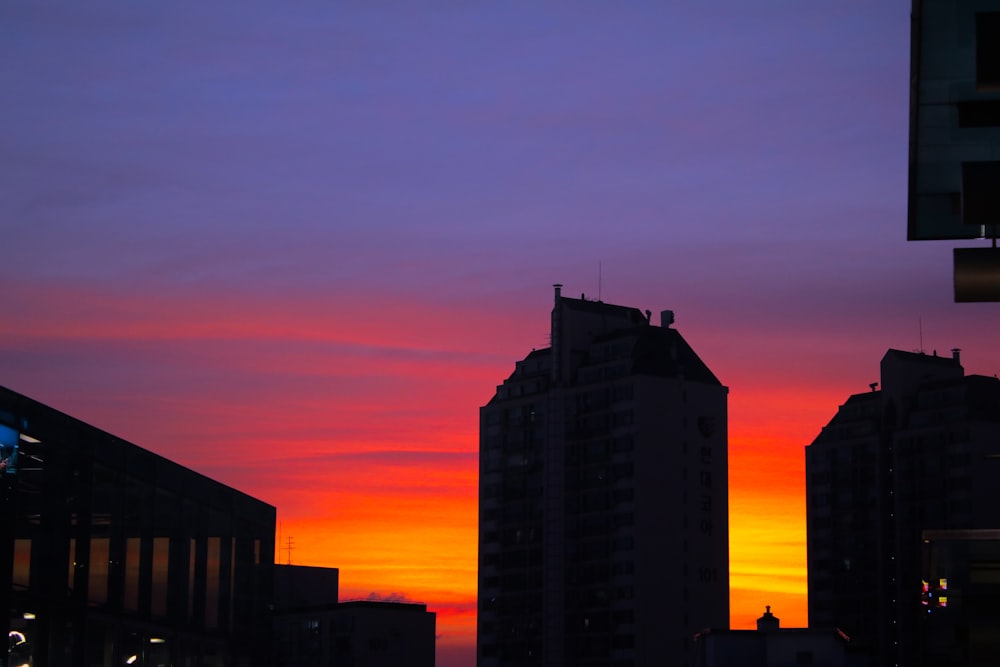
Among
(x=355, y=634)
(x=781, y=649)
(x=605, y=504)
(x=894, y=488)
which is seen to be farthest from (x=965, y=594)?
(x=355, y=634)

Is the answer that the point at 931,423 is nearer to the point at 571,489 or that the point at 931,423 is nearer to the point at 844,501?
the point at 844,501

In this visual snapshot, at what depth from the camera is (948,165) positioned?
1673 cm

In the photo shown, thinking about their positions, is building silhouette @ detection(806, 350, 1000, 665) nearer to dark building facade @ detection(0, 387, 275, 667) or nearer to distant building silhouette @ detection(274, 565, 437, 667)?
distant building silhouette @ detection(274, 565, 437, 667)

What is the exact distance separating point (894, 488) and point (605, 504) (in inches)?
1416

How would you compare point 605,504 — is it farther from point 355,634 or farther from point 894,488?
point 355,634

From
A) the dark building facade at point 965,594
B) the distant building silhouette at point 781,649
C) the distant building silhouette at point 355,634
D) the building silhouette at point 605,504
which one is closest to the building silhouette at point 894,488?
the building silhouette at point 605,504

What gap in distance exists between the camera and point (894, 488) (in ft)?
569

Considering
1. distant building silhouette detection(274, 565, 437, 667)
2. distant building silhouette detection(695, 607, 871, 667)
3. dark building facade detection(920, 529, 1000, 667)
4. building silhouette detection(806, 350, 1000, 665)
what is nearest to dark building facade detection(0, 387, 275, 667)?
dark building facade detection(920, 529, 1000, 667)

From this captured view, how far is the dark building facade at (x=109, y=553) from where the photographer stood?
45000 mm

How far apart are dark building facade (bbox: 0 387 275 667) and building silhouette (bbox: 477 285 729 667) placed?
310 feet

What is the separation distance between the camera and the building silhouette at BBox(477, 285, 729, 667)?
153125 millimetres

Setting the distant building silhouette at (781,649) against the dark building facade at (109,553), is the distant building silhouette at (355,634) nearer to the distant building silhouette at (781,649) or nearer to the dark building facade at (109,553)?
the distant building silhouette at (781,649)

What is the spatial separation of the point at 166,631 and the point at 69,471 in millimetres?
8667

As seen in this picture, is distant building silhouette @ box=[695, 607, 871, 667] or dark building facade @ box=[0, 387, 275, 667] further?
distant building silhouette @ box=[695, 607, 871, 667]
